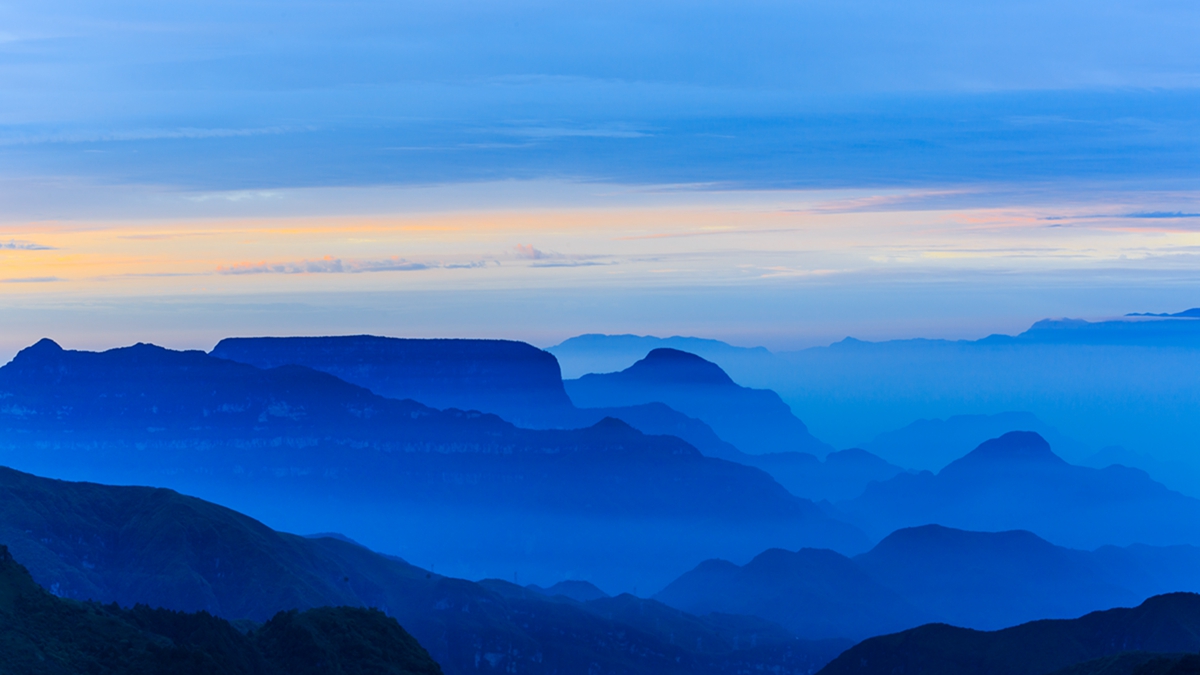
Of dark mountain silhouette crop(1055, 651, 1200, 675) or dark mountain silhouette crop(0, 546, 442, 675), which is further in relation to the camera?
dark mountain silhouette crop(1055, 651, 1200, 675)

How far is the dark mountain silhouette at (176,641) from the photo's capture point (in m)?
137

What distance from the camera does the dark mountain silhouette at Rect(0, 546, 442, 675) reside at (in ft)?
451

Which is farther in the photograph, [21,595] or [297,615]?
[297,615]

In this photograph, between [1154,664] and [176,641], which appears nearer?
[176,641]

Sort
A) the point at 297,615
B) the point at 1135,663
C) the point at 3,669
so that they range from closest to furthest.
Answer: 1. the point at 3,669
2. the point at 297,615
3. the point at 1135,663

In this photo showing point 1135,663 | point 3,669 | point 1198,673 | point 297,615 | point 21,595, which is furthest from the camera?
point 1135,663

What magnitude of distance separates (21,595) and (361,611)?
53.0 meters

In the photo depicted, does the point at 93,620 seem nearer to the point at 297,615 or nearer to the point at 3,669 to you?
the point at 3,669

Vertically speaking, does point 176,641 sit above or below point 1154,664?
below

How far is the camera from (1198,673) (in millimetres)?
159875

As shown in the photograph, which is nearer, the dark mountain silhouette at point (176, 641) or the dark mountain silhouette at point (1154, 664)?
the dark mountain silhouette at point (176, 641)

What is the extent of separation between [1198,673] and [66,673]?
138587 millimetres

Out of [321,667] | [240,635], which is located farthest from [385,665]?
[240,635]

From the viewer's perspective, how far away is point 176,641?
509ft
